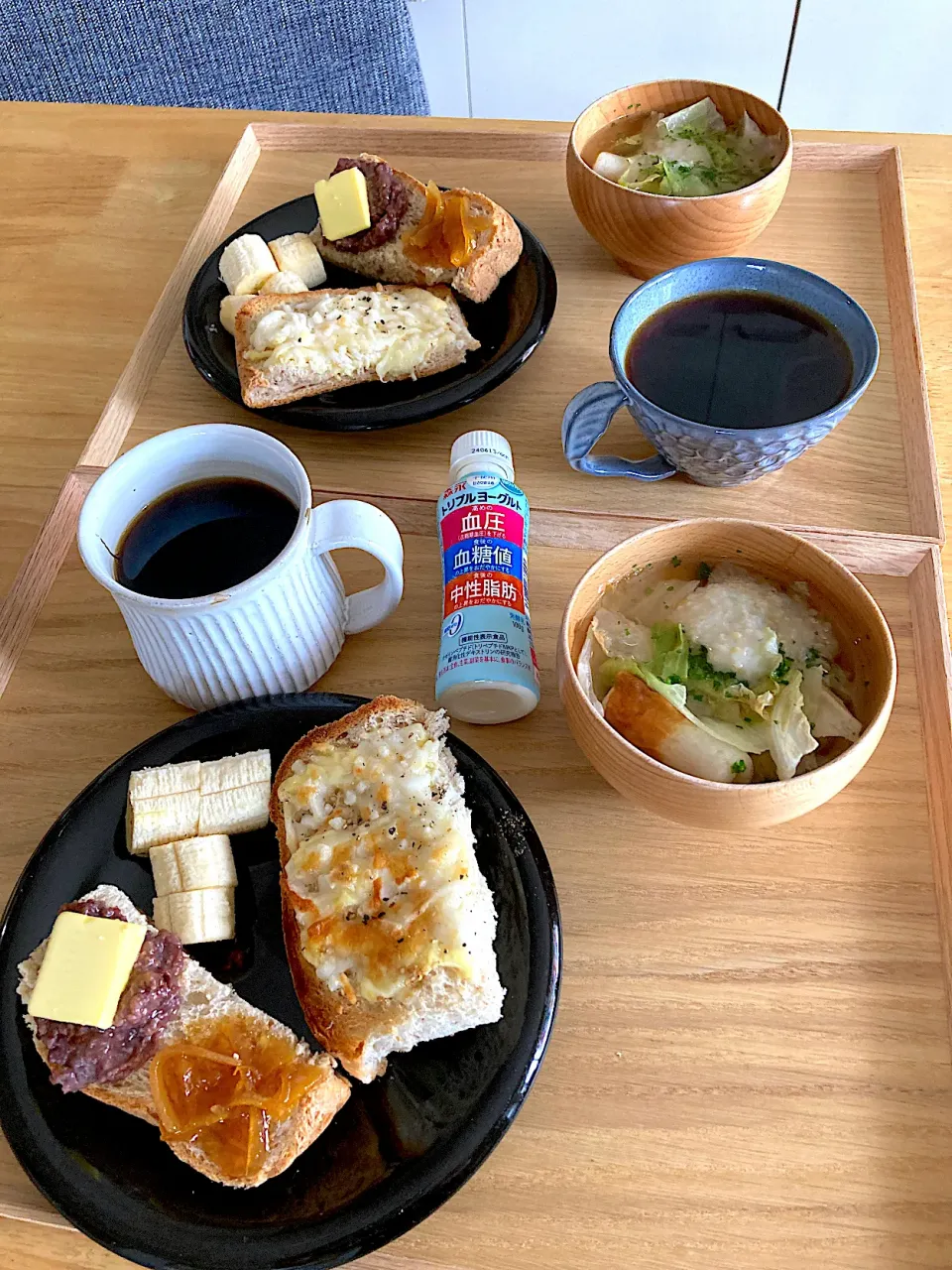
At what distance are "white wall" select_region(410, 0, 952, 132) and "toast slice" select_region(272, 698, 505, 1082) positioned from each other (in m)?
2.37

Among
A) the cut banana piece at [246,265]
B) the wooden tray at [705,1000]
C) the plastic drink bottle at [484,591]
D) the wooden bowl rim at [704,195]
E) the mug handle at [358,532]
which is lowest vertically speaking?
the wooden tray at [705,1000]

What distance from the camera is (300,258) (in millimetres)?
1167

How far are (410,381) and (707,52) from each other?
2.00 metres

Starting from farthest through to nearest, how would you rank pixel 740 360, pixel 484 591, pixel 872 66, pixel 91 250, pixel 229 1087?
pixel 872 66 < pixel 91 250 < pixel 740 360 < pixel 484 591 < pixel 229 1087

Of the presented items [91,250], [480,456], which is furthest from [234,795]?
[91,250]

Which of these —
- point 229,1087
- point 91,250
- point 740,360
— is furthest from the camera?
point 91,250

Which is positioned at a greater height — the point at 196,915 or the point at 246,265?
the point at 246,265

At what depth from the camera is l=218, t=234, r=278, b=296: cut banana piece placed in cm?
113

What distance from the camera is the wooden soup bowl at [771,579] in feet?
2.21

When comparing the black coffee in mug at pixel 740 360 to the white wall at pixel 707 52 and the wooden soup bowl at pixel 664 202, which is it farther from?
the white wall at pixel 707 52

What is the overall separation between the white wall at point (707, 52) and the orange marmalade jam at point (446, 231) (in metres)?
1.69

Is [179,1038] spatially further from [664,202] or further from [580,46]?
[580,46]

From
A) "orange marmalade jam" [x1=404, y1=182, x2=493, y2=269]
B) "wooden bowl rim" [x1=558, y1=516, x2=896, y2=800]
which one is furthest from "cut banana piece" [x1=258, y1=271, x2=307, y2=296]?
"wooden bowl rim" [x1=558, y1=516, x2=896, y2=800]

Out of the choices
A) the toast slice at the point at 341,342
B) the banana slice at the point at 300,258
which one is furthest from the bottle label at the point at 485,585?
the banana slice at the point at 300,258
